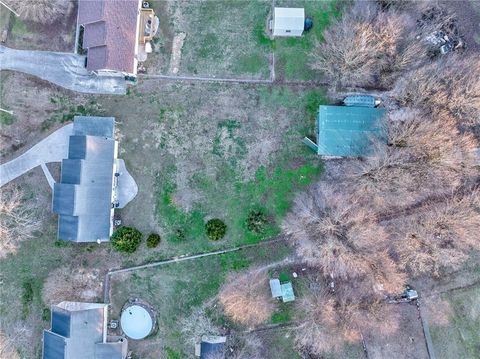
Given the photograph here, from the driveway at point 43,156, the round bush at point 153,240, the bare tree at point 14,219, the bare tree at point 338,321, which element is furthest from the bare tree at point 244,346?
the driveway at point 43,156

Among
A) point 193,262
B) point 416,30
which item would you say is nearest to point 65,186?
point 193,262

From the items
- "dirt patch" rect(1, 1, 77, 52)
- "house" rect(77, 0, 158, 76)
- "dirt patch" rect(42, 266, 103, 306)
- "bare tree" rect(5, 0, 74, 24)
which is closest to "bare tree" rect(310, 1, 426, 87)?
"house" rect(77, 0, 158, 76)

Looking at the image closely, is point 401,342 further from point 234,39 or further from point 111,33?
point 111,33

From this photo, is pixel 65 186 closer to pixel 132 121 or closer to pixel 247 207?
pixel 132 121

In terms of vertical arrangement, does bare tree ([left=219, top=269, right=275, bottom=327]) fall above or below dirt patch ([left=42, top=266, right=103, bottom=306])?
below

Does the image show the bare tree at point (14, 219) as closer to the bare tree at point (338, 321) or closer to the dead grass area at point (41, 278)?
the dead grass area at point (41, 278)

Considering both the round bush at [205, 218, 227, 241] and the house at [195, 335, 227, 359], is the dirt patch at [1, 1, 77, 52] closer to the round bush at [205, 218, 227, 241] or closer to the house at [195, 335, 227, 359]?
the round bush at [205, 218, 227, 241]

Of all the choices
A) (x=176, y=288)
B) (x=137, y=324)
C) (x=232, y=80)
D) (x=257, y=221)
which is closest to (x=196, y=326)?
(x=176, y=288)
